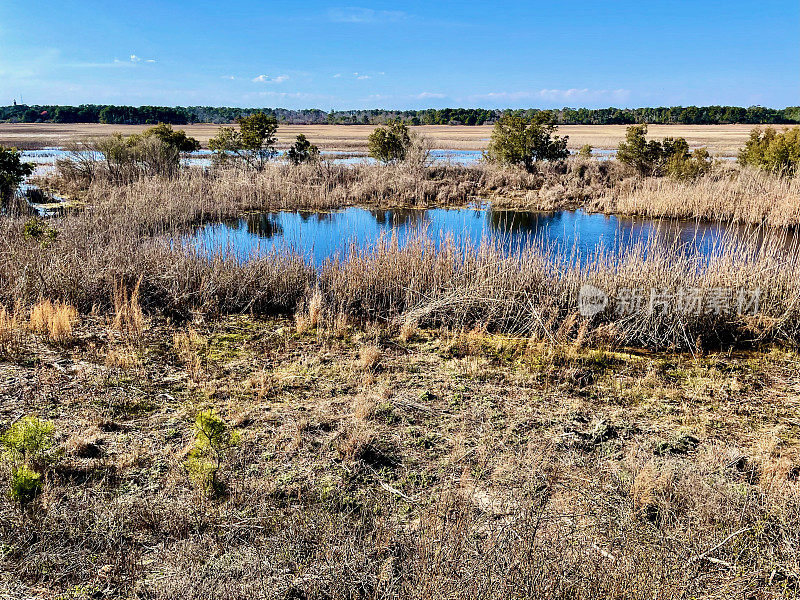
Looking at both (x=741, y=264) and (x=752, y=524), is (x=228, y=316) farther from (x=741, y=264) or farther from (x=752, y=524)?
(x=741, y=264)

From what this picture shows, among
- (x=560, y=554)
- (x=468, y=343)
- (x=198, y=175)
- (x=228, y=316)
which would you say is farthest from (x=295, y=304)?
(x=198, y=175)

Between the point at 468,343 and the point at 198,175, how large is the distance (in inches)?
756

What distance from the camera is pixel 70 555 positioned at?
148 inches

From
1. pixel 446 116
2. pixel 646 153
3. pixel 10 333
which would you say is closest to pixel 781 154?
pixel 646 153

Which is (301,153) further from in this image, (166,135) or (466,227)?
(466,227)

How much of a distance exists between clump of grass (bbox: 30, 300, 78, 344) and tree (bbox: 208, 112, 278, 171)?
1985 cm

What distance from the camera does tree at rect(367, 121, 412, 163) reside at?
101ft

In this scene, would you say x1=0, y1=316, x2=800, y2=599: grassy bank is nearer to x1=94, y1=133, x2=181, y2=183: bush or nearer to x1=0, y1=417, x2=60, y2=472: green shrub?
x1=0, y1=417, x2=60, y2=472: green shrub

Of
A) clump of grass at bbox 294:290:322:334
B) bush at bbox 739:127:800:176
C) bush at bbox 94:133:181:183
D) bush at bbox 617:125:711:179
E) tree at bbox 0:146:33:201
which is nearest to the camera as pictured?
clump of grass at bbox 294:290:322:334

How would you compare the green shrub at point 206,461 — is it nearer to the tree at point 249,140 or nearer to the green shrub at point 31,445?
the green shrub at point 31,445

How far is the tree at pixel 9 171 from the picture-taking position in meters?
15.4

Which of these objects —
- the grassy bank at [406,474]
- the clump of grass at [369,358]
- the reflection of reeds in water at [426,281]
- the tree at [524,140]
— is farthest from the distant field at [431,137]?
the grassy bank at [406,474]

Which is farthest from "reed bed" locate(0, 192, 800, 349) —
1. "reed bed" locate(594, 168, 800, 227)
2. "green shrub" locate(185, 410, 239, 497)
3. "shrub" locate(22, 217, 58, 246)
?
"reed bed" locate(594, 168, 800, 227)

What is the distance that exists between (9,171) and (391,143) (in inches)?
757
